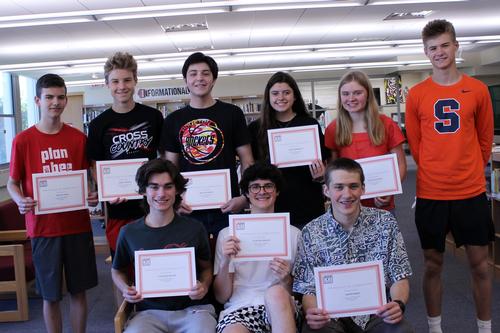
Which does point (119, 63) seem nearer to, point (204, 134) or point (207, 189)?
point (204, 134)

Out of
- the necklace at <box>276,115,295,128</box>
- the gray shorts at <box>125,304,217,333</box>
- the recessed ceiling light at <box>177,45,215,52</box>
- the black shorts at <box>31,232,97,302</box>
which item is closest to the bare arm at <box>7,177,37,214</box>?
the black shorts at <box>31,232,97,302</box>

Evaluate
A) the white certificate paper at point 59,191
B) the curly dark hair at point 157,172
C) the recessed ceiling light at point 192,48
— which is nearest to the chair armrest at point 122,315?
the curly dark hair at point 157,172

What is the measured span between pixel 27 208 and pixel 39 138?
1.37 feet

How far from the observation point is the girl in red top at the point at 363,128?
2.81 metres

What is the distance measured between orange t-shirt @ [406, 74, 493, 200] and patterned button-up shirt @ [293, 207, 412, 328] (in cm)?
68

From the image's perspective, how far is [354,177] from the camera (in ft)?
7.30

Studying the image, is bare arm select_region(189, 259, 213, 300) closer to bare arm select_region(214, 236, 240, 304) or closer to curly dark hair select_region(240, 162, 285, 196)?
bare arm select_region(214, 236, 240, 304)

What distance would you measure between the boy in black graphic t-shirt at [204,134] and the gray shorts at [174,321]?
592 millimetres

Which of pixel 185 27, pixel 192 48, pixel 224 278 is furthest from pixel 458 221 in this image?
pixel 192 48

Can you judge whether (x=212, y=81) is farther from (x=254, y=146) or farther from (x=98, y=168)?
(x=98, y=168)

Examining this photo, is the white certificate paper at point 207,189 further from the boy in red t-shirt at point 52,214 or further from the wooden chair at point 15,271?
the wooden chair at point 15,271

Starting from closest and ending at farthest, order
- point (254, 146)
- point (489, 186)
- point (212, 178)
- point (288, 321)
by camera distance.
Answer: point (288, 321) < point (212, 178) < point (254, 146) < point (489, 186)

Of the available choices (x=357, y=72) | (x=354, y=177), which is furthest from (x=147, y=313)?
(x=357, y=72)

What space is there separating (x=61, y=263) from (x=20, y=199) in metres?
0.45
